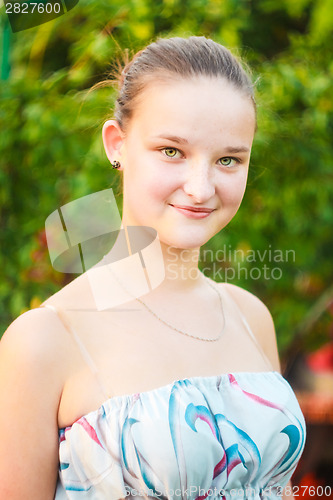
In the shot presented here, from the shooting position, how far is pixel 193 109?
1.13 meters

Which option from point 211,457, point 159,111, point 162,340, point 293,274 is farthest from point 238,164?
point 293,274

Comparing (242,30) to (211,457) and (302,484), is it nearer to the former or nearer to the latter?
(211,457)

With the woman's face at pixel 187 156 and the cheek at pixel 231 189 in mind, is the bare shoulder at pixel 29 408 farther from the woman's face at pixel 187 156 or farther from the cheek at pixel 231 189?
the cheek at pixel 231 189

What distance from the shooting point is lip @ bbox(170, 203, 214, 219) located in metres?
1.17

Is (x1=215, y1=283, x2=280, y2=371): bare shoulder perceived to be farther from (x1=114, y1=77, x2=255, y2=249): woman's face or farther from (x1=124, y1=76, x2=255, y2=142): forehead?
(x1=124, y1=76, x2=255, y2=142): forehead

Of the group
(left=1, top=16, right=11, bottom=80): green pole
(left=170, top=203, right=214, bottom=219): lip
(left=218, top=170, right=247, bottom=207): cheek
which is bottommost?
(left=170, top=203, right=214, bottom=219): lip

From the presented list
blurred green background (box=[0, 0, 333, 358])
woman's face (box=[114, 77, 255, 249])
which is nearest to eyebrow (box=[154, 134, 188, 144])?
woman's face (box=[114, 77, 255, 249])

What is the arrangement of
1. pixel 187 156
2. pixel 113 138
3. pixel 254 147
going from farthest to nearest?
pixel 254 147, pixel 113 138, pixel 187 156

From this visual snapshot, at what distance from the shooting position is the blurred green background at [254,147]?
6.55ft

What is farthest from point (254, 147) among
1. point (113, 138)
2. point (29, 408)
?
point (29, 408)

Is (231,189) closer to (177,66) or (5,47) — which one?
(177,66)

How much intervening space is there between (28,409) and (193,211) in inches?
18.1

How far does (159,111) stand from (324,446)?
2.51 meters

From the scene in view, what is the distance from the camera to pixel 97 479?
3.59 feet
